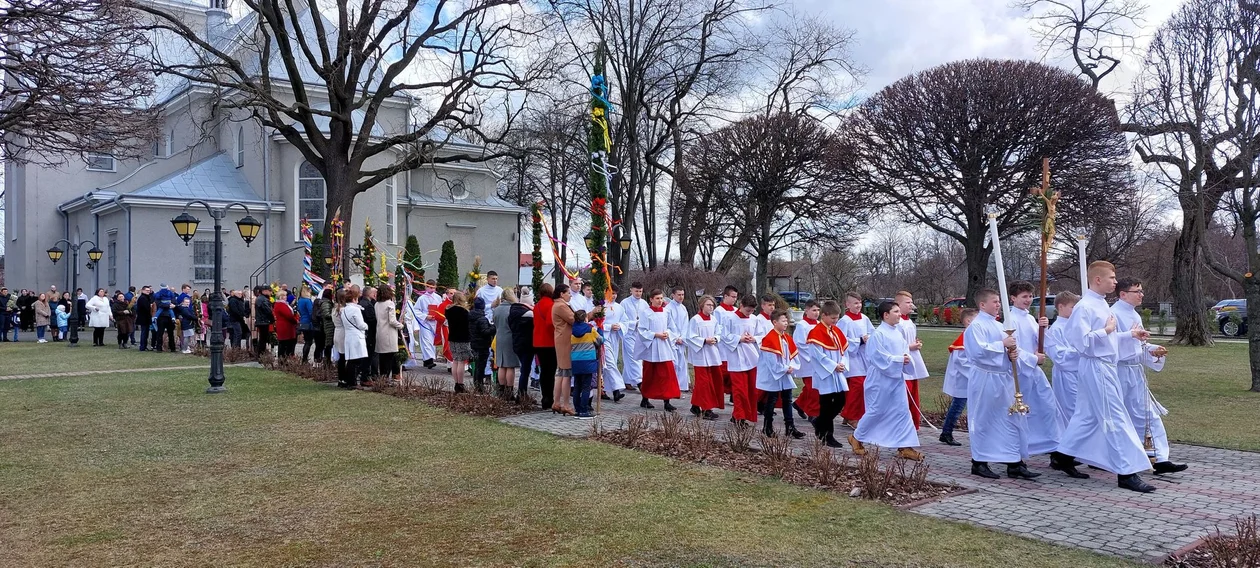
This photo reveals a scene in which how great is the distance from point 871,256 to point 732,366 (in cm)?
5248

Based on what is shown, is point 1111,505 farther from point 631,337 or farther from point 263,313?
point 263,313

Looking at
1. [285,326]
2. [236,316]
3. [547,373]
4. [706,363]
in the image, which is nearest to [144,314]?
[236,316]

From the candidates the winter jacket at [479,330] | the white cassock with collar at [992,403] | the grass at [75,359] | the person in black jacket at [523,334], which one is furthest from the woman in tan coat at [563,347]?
the grass at [75,359]

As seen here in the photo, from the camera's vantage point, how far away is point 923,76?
2608 centimetres

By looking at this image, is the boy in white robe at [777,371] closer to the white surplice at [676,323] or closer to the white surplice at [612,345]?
the white surplice at [676,323]

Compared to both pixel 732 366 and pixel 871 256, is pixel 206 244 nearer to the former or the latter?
pixel 732 366

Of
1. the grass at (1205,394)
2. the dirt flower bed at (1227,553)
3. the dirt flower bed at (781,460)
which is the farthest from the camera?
the grass at (1205,394)

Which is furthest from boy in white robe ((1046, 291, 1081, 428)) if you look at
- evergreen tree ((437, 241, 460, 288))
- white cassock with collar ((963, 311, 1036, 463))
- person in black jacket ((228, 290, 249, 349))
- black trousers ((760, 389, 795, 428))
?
evergreen tree ((437, 241, 460, 288))

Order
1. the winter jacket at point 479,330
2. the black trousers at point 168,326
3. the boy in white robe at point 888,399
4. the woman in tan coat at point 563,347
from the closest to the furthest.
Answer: the boy in white robe at point 888,399
the woman in tan coat at point 563,347
the winter jacket at point 479,330
the black trousers at point 168,326

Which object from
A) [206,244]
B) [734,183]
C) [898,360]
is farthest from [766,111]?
[898,360]

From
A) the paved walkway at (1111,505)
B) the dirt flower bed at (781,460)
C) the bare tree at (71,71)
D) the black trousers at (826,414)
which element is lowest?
the paved walkway at (1111,505)

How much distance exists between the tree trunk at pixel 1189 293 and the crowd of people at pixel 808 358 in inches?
692

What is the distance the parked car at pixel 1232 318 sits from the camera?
33.0 metres

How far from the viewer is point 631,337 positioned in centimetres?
1600
